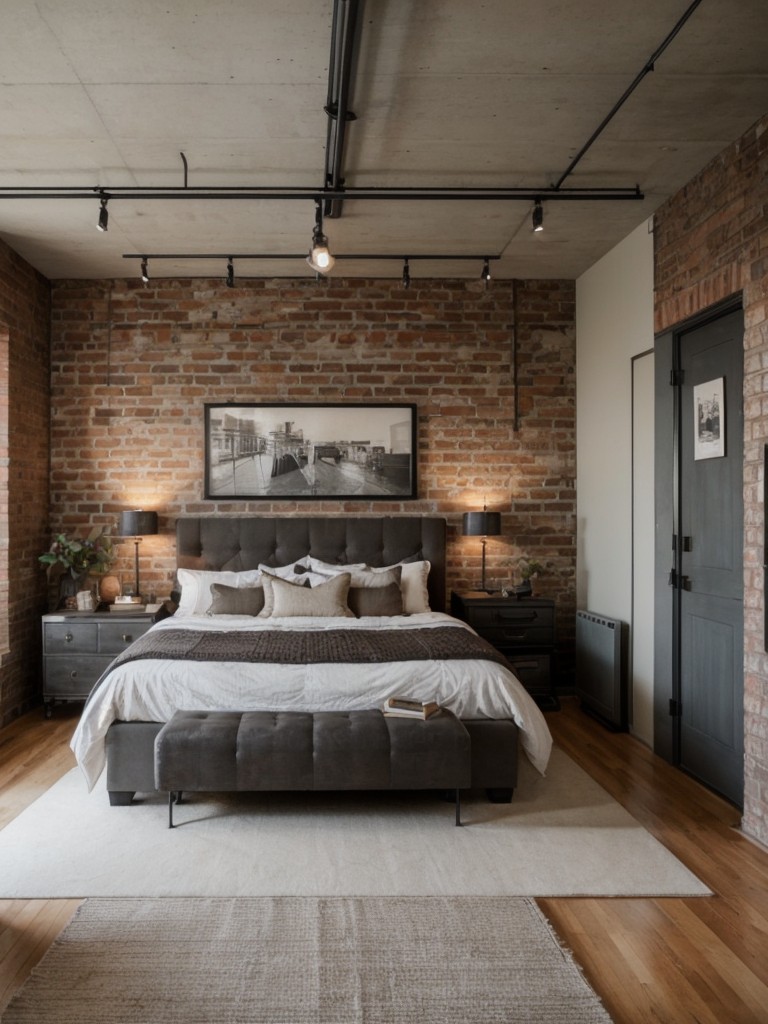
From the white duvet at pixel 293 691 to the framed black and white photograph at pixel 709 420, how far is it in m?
1.70

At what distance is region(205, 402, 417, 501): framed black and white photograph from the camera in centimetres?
616

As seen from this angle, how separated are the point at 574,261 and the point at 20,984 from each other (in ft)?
18.4

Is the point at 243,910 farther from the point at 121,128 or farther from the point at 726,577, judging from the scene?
the point at 121,128

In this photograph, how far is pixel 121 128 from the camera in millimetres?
3701

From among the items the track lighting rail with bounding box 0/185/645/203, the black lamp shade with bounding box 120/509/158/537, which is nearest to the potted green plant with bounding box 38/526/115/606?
the black lamp shade with bounding box 120/509/158/537

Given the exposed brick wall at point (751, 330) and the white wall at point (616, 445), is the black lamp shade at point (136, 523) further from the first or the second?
the exposed brick wall at point (751, 330)

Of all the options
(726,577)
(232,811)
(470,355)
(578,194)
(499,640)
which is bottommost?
(232,811)

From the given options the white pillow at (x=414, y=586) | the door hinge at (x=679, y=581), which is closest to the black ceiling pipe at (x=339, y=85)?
the white pillow at (x=414, y=586)

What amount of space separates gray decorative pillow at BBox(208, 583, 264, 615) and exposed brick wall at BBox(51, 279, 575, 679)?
1.00m

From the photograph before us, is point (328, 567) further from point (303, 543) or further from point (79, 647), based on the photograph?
point (79, 647)

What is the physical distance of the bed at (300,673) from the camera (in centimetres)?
376

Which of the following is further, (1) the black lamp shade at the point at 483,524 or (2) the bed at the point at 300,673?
(1) the black lamp shade at the point at 483,524

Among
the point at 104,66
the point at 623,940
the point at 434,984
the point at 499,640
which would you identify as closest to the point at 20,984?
the point at 434,984

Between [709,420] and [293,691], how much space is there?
2.72m
